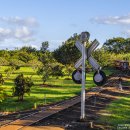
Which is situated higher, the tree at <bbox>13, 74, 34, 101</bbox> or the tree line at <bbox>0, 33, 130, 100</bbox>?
the tree line at <bbox>0, 33, 130, 100</bbox>

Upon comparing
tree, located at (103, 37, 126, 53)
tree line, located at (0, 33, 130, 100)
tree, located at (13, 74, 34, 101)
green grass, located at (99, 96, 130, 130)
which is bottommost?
green grass, located at (99, 96, 130, 130)

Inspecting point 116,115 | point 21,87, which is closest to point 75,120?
point 116,115

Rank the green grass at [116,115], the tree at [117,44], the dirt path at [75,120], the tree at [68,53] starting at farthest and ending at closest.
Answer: the tree at [117,44], the tree at [68,53], the green grass at [116,115], the dirt path at [75,120]

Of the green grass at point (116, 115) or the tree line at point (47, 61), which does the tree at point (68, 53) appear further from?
the green grass at point (116, 115)

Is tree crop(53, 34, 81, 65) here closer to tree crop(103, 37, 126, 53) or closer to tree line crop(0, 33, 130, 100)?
tree line crop(0, 33, 130, 100)

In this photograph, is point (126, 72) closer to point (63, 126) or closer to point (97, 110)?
point (97, 110)

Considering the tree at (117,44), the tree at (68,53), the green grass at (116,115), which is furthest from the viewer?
the tree at (117,44)

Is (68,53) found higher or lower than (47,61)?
higher

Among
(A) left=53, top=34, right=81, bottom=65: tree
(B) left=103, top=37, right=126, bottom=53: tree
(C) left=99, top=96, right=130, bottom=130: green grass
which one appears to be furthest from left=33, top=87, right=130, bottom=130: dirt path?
(B) left=103, top=37, right=126, bottom=53: tree

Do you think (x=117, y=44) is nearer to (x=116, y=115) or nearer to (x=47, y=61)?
(x=47, y=61)

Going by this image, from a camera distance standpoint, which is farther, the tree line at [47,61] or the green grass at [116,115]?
the tree line at [47,61]

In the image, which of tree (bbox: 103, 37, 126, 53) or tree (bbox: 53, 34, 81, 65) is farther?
tree (bbox: 103, 37, 126, 53)

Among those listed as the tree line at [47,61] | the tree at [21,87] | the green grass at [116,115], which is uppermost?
the tree line at [47,61]

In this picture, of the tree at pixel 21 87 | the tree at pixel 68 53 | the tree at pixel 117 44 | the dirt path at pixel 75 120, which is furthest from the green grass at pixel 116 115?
the tree at pixel 117 44
